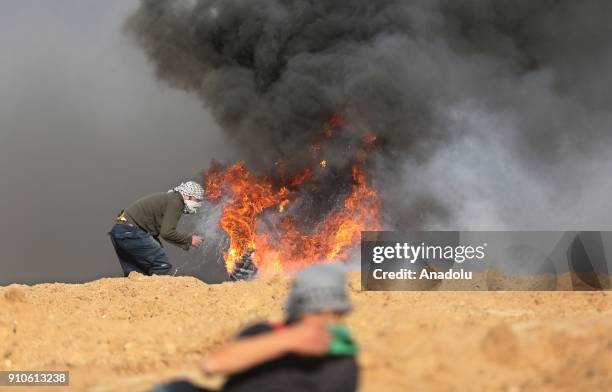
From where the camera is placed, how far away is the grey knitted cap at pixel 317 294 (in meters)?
2.53

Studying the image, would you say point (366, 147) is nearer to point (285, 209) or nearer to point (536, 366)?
point (285, 209)

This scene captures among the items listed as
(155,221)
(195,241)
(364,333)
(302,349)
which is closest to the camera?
(302,349)

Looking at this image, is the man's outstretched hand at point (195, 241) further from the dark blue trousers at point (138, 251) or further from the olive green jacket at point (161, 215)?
the dark blue trousers at point (138, 251)

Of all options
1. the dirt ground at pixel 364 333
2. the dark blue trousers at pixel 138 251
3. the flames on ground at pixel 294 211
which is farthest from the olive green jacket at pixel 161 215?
the flames on ground at pixel 294 211

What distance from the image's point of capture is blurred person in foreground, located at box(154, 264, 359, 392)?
246 centimetres

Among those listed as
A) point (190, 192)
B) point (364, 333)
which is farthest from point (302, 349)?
point (190, 192)

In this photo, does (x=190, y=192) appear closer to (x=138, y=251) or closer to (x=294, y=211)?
(x=138, y=251)

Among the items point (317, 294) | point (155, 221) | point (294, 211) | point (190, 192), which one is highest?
point (294, 211)

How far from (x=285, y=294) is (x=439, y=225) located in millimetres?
7346

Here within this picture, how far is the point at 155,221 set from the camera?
9109 mm

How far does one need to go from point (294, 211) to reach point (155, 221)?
22.9 ft

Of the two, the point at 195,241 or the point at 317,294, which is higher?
the point at 195,241

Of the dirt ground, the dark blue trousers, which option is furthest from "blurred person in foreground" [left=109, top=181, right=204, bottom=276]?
the dirt ground

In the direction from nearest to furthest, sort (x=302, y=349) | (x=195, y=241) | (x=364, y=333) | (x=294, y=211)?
(x=302, y=349) → (x=364, y=333) → (x=195, y=241) → (x=294, y=211)
